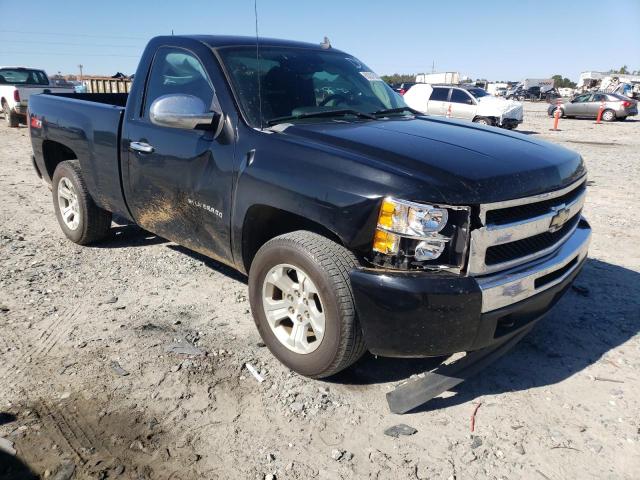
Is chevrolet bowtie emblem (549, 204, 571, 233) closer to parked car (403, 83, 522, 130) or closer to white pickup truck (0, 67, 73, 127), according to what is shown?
parked car (403, 83, 522, 130)

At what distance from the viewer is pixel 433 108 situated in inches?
706

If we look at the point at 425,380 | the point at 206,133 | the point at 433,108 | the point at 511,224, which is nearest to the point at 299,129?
the point at 206,133

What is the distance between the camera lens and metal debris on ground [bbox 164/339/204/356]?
10.6ft

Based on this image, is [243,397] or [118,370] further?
[118,370]

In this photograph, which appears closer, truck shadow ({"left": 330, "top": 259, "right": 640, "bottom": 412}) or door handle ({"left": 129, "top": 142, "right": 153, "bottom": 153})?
truck shadow ({"left": 330, "top": 259, "right": 640, "bottom": 412})

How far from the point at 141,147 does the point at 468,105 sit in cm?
1578

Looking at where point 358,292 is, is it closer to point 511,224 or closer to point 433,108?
point 511,224

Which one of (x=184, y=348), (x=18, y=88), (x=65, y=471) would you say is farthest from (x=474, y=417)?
(x=18, y=88)

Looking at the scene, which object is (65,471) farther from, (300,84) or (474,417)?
(300,84)

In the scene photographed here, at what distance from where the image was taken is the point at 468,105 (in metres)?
17.6

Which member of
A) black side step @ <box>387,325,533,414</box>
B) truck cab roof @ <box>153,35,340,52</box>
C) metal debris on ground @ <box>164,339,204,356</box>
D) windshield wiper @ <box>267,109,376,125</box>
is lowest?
metal debris on ground @ <box>164,339,204,356</box>

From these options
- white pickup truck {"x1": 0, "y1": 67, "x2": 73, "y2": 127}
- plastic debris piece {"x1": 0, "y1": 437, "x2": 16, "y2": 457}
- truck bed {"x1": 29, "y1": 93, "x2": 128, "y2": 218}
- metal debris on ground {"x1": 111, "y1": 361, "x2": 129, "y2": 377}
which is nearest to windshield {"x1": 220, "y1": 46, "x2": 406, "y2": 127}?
truck bed {"x1": 29, "y1": 93, "x2": 128, "y2": 218}

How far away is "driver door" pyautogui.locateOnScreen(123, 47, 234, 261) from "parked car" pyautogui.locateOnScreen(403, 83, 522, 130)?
14864 millimetres

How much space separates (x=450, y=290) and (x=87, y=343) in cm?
239
